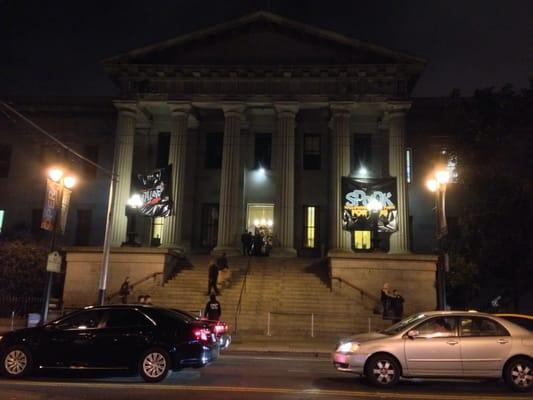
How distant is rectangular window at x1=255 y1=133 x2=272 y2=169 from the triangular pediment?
5.55m

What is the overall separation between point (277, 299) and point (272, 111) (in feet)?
45.1

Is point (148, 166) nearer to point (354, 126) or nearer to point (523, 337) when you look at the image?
point (354, 126)

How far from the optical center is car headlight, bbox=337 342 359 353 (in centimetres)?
1057

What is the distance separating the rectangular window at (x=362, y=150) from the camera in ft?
114

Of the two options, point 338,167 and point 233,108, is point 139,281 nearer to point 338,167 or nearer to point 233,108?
point 233,108

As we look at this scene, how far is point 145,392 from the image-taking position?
30.6 feet

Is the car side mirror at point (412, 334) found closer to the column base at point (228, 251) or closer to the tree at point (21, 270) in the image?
the column base at point (228, 251)

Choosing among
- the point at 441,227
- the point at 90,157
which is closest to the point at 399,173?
the point at 441,227

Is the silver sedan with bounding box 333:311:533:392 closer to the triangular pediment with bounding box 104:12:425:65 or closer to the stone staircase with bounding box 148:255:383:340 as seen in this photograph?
the stone staircase with bounding box 148:255:383:340

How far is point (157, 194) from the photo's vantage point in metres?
29.1

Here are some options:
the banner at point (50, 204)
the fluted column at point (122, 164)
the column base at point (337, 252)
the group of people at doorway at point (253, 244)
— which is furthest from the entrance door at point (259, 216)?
the banner at point (50, 204)

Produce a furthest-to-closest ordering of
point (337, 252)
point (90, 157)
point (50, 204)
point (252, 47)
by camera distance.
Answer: point (90, 157) < point (252, 47) < point (337, 252) < point (50, 204)

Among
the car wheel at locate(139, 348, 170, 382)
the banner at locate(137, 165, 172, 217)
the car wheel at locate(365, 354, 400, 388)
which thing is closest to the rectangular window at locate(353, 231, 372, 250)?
the banner at locate(137, 165, 172, 217)

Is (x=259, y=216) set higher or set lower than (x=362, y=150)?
lower
